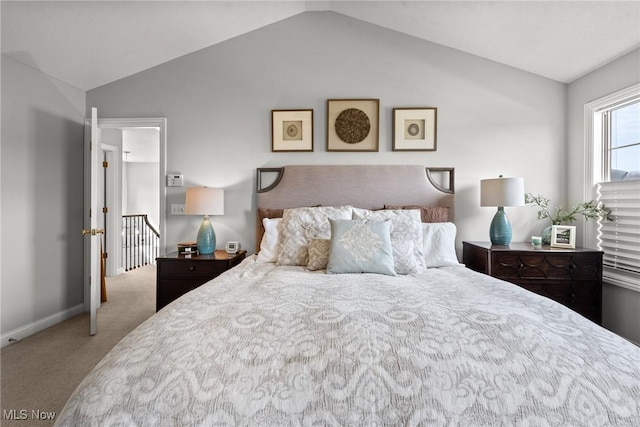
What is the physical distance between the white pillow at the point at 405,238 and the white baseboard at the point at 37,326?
3069 millimetres

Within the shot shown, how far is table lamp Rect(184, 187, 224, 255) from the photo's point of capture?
2.81m

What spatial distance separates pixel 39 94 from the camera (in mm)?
2820

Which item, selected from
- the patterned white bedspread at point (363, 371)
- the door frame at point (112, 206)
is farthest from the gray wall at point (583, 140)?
the door frame at point (112, 206)

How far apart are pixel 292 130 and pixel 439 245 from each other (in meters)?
1.80

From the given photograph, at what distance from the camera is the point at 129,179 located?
9359mm

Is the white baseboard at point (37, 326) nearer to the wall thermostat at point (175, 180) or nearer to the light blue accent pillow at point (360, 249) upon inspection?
the wall thermostat at point (175, 180)

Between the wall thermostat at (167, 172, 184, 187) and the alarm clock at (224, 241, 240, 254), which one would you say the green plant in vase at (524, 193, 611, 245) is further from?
the wall thermostat at (167, 172, 184, 187)

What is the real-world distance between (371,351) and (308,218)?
1.61 m

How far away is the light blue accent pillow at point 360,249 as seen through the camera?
194 cm

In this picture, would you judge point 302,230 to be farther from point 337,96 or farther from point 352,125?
point 337,96

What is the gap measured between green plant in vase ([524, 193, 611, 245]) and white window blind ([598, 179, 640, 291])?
0.06 metres

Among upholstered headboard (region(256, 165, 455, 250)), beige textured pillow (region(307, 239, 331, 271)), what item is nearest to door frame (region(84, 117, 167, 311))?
upholstered headboard (region(256, 165, 455, 250))

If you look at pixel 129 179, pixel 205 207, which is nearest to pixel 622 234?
pixel 205 207

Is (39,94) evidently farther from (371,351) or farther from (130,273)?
(371,351)
